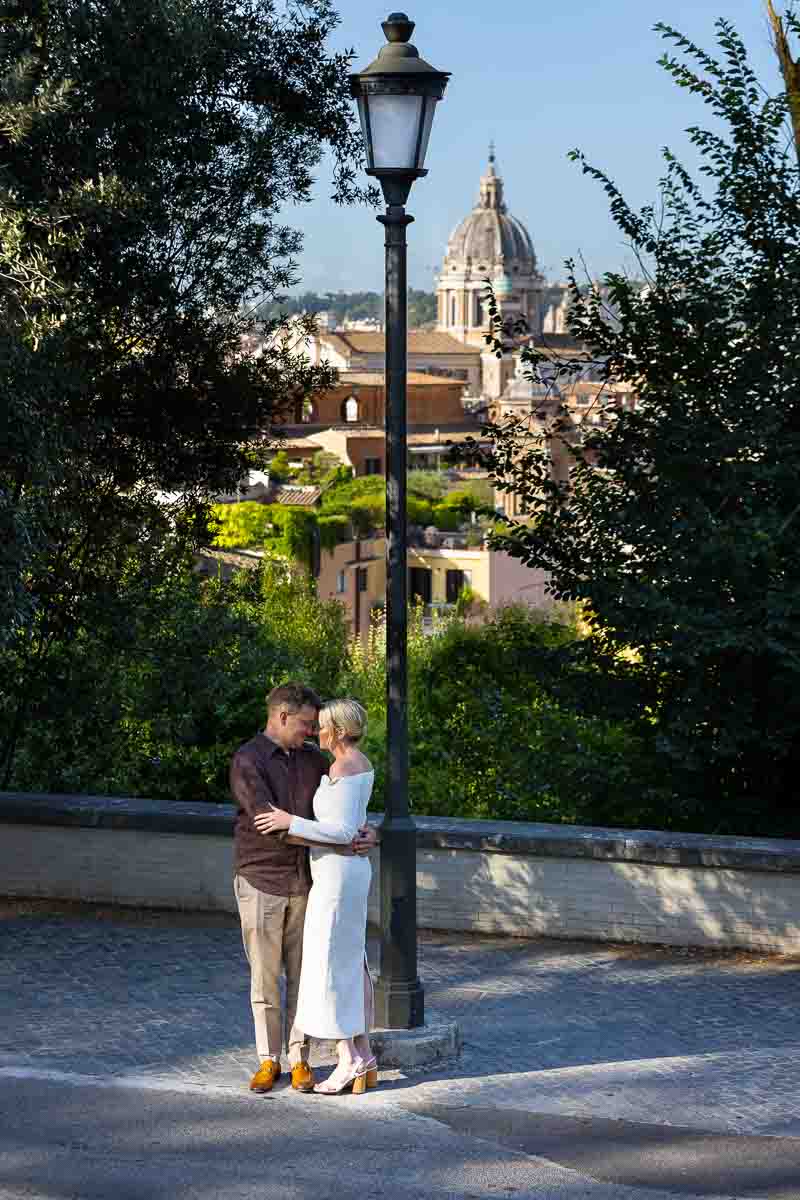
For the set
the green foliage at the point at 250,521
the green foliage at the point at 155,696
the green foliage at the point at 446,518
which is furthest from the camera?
the green foliage at the point at 446,518

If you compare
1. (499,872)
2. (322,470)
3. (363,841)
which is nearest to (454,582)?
(322,470)

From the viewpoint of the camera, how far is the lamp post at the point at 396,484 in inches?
281

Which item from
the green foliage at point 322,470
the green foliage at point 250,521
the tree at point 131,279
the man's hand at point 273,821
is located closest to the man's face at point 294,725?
the man's hand at point 273,821

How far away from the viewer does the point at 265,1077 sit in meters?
6.68

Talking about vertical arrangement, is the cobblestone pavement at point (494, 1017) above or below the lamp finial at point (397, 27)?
below

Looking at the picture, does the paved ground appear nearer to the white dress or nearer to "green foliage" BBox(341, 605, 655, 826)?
the white dress

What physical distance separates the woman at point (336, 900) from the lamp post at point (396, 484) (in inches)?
21.1

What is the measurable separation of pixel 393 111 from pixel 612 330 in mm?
5462

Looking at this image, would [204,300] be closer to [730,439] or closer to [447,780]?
[730,439]

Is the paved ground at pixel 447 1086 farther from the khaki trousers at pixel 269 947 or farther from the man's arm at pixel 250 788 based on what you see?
the man's arm at pixel 250 788

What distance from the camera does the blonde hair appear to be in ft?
21.8

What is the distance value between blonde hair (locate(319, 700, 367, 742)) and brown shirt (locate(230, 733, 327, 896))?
0.22 m

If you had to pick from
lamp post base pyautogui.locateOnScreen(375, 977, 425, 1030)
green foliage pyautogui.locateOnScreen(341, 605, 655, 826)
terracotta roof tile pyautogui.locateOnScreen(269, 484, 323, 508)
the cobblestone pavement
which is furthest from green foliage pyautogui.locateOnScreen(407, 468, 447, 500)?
lamp post base pyautogui.locateOnScreen(375, 977, 425, 1030)

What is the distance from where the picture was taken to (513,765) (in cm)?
1311
